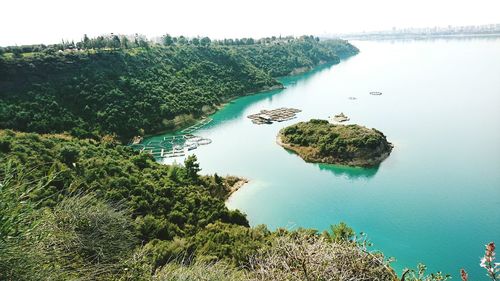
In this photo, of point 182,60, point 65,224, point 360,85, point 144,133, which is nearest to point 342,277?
point 65,224

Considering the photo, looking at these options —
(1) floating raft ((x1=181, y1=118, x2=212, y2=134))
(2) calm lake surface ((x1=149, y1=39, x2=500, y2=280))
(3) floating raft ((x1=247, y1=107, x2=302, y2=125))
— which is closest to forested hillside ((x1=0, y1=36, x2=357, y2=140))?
(1) floating raft ((x1=181, y1=118, x2=212, y2=134))

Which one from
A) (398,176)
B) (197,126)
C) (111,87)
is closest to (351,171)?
(398,176)

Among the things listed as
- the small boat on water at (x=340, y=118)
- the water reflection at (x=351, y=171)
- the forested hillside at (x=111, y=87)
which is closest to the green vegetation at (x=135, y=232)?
the water reflection at (x=351, y=171)

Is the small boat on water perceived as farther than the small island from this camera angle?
Yes

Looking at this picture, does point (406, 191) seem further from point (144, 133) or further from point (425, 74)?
point (425, 74)

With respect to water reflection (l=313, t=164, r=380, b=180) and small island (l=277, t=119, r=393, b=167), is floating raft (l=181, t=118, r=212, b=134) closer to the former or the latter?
small island (l=277, t=119, r=393, b=167)

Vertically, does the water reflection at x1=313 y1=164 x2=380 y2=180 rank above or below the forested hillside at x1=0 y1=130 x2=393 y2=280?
below
